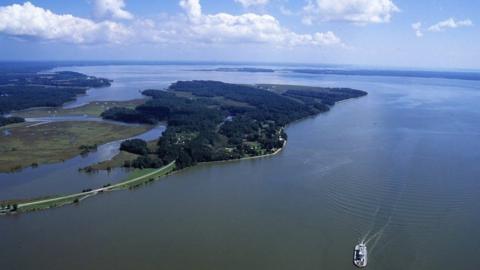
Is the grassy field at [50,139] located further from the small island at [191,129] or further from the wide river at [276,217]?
the wide river at [276,217]

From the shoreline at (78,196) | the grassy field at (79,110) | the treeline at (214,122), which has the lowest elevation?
the grassy field at (79,110)

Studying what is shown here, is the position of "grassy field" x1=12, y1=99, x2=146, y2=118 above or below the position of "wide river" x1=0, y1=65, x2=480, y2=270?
below

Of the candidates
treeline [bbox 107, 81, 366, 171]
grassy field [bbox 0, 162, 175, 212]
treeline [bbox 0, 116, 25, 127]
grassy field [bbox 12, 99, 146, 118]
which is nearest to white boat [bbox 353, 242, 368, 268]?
grassy field [bbox 0, 162, 175, 212]

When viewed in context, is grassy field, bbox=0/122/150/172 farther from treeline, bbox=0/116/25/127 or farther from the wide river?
the wide river

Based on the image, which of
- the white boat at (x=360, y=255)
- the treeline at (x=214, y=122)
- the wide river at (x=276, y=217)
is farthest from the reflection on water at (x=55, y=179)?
the white boat at (x=360, y=255)

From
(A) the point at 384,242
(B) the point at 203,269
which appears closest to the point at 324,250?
(A) the point at 384,242

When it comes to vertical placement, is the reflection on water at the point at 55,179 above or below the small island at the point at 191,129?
below

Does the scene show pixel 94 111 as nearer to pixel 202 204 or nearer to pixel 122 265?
pixel 202 204
